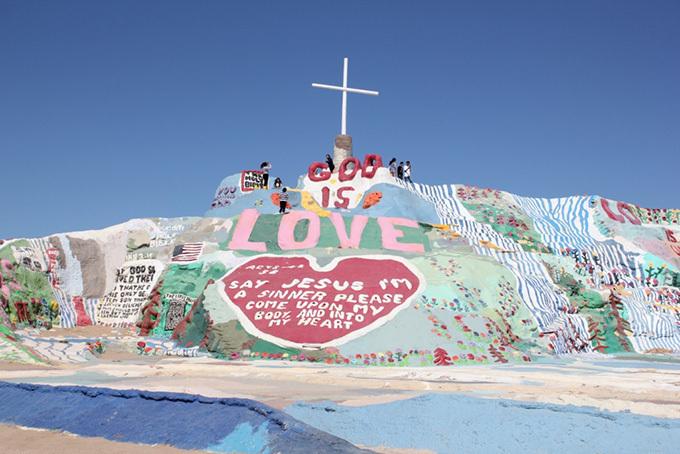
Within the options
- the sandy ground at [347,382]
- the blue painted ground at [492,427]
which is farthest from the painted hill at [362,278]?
the blue painted ground at [492,427]

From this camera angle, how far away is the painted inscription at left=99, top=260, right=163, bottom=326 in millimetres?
20844

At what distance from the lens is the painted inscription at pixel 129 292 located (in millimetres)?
20844

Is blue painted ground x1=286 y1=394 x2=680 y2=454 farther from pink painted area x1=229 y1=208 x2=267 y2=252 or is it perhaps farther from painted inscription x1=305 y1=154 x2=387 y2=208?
painted inscription x1=305 y1=154 x2=387 y2=208

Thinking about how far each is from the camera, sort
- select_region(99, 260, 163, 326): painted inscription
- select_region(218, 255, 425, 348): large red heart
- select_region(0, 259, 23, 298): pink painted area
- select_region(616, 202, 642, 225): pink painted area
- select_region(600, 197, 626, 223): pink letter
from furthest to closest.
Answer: select_region(616, 202, 642, 225): pink painted area, select_region(600, 197, 626, 223): pink letter, select_region(99, 260, 163, 326): painted inscription, select_region(0, 259, 23, 298): pink painted area, select_region(218, 255, 425, 348): large red heart

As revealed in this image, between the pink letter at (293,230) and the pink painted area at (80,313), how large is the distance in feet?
23.5

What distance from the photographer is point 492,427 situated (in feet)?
18.1

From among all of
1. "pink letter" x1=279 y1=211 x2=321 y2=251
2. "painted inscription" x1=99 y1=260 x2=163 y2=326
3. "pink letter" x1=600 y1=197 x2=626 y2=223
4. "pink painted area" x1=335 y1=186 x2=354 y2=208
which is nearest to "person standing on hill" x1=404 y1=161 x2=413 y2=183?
"pink painted area" x1=335 y1=186 x2=354 y2=208

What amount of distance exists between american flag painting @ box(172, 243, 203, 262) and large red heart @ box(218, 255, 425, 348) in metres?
3.25

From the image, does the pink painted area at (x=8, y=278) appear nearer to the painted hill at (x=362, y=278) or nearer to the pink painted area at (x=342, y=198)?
the painted hill at (x=362, y=278)

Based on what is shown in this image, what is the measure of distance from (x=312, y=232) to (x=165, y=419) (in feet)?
45.8

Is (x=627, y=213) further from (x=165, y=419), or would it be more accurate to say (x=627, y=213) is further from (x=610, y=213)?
(x=165, y=419)

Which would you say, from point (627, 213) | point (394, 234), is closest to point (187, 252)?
point (394, 234)

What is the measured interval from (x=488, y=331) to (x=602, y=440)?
8.60 m

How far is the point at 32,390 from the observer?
23.7 feet
